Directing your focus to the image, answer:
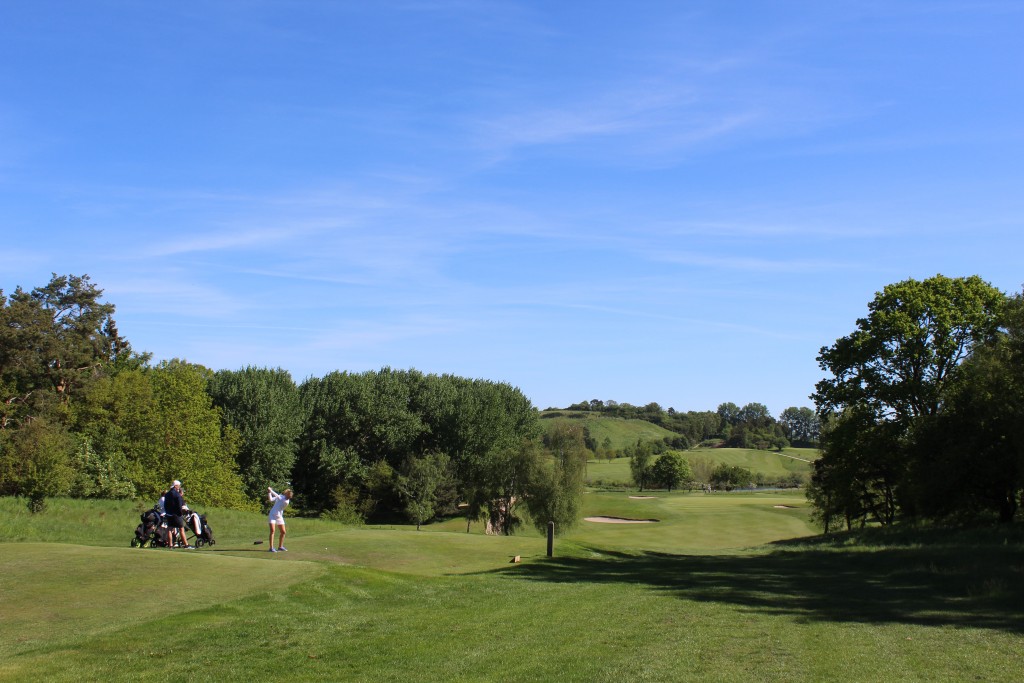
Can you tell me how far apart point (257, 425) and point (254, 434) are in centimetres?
112

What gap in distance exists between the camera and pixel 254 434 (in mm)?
66688

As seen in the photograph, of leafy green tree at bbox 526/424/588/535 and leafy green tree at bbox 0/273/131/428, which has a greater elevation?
leafy green tree at bbox 0/273/131/428

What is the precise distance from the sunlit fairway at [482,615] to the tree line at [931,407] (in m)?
6.84

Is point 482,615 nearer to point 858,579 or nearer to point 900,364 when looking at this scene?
point 858,579

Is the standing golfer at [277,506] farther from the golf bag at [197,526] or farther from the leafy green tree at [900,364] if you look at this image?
the leafy green tree at [900,364]

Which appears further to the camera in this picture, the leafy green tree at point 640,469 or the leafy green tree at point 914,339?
the leafy green tree at point 640,469

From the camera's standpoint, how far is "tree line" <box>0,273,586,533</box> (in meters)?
52.1

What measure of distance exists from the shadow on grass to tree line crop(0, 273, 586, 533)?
25.1 m

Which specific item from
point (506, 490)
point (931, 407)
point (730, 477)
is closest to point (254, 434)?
point (506, 490)

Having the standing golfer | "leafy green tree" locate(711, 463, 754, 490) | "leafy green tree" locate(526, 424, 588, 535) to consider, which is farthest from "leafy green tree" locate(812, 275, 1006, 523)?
"leafy green tree" locate(711, 463, 754, 490)

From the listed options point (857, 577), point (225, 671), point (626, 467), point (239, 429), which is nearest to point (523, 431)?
point (239, 429)

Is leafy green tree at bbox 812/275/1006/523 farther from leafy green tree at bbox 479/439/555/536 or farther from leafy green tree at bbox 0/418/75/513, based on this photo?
leafy green tree at bbox 0/418/75/513

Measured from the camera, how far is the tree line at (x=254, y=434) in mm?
52094

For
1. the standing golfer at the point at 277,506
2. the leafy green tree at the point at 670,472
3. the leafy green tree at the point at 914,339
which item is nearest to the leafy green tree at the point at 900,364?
the leafy green tree at the point at 914,339
